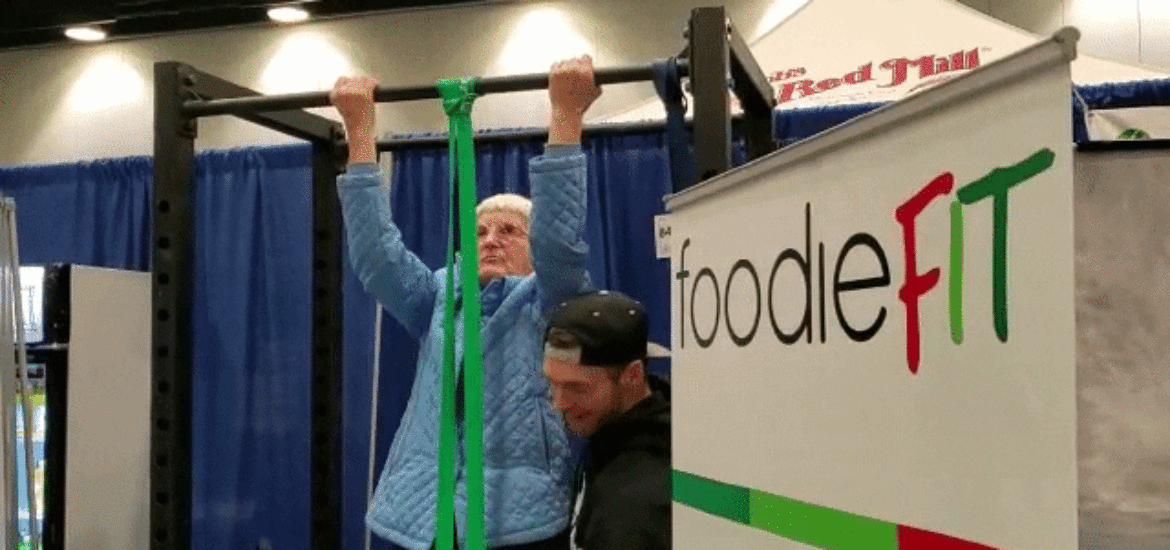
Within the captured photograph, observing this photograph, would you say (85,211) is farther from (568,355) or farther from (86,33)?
(568,355)

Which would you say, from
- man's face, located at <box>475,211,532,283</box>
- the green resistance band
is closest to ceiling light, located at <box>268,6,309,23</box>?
man's face, located at <box>475,211,532,283</box>

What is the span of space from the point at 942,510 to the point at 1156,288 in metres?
0.32

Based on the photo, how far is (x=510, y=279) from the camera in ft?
6.13

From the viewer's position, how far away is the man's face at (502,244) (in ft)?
6.25

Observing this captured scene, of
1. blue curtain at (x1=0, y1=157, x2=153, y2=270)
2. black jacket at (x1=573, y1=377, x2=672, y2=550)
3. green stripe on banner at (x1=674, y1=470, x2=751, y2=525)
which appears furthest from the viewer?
blue curtain at (x1=0, y1=157, x2=153, y2=270)

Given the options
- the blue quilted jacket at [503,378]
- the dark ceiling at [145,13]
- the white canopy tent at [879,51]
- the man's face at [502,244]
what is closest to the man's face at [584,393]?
the blue quilted jacket at [503,378]

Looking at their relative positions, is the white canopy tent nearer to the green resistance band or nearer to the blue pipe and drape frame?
the blue pipe and drape frame

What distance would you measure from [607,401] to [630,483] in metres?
0.18

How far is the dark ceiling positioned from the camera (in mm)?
4133

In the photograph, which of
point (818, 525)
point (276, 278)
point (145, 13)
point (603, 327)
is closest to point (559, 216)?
point (603, 327)

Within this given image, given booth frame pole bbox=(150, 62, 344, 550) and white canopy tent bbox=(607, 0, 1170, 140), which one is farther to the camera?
white canopy tent bbox=(607, 0, 1170, 140)

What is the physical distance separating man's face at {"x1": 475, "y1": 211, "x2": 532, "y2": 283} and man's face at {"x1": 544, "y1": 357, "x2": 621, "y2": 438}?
1.10ft

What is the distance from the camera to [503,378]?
5.84 ft

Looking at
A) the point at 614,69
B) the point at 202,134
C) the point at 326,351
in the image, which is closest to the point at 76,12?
the point at 202,134
